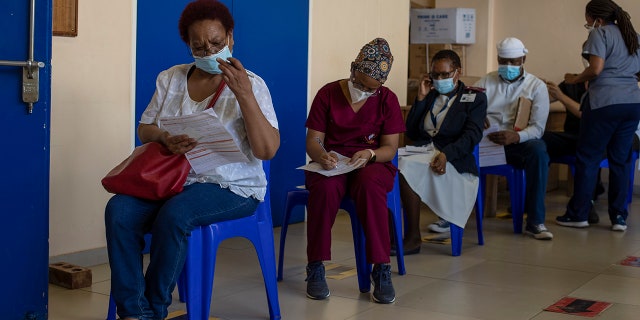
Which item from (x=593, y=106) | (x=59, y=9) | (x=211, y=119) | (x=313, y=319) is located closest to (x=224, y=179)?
(x=211, y=119)

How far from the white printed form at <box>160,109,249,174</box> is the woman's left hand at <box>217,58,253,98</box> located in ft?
0.42

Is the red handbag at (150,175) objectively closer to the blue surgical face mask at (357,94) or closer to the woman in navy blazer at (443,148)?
the blue surgical face mask at (357,94)

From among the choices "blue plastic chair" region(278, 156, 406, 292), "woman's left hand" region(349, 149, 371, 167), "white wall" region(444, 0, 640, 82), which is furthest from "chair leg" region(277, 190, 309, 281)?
"white wall" region(444, 0, 640, 82)

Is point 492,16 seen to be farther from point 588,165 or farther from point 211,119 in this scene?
point 211,119

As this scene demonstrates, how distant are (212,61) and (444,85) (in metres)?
2.14

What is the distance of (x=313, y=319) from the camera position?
326cm

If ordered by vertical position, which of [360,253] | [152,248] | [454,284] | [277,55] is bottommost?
[454,284]

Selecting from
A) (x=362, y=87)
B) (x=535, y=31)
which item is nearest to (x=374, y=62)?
(x=362, y=87)

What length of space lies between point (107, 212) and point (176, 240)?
0.87ft

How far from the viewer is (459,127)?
475 cm

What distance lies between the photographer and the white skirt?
179 inches

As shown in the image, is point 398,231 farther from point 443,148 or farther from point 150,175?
point 150,175

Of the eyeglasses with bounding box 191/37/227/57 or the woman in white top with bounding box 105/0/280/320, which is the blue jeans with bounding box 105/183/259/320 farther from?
the eyeglasses with bounding box 191/37/227/57

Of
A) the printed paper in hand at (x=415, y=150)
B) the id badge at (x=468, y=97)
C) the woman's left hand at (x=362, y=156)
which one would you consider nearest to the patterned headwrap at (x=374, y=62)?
the woman's left hand at (x=362, y=156)
